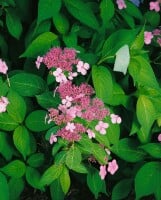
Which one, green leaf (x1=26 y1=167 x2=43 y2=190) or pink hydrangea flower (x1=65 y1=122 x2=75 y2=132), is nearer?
pink hydrangea flower (x1=65 y1=122 x2=75 y2=132)

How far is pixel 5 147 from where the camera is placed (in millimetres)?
1950

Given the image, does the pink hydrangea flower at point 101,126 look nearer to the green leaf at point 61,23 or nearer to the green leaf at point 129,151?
the green leaf at point 129,151

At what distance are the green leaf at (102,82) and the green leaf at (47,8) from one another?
Result: 0.28 m

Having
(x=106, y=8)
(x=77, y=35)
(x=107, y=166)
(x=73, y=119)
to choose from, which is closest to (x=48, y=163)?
(x=107, y=166)

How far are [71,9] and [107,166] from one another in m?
0.74

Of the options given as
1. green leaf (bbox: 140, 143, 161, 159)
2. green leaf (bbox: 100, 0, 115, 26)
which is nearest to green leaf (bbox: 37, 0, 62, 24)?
green leaf (bbox: 100, 0, 115, 26)

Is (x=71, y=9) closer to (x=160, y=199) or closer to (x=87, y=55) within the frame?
(x=87, y=55)

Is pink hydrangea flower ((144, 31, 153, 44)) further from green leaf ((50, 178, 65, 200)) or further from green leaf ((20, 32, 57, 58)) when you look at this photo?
green leaf ((50, 178, 65, 200))

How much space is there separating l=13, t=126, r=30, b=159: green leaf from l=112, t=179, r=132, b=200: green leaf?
0.55 meters

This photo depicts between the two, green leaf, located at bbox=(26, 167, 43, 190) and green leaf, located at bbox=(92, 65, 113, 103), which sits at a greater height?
green leaf, located at bbox=(92, 65, 113, 103)

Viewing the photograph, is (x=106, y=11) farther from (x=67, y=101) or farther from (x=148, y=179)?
(x=148, y=179)

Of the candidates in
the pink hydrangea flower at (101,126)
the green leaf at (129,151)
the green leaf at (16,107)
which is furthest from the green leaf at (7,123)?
the green leaf at (129,151)

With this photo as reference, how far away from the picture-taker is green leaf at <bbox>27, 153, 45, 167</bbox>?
1990mm

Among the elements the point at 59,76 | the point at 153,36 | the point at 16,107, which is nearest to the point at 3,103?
the point at 16,107
